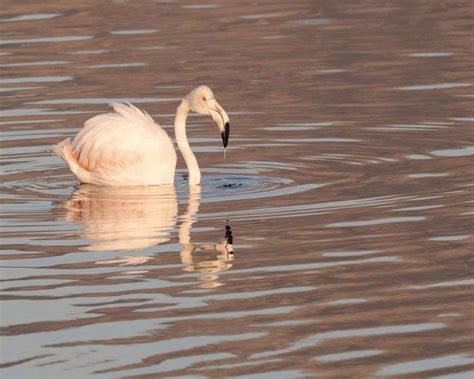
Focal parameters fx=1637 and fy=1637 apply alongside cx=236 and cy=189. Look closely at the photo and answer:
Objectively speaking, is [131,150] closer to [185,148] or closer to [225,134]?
[185,148]

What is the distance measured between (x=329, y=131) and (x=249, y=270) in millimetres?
6170

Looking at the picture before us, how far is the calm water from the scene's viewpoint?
879cm

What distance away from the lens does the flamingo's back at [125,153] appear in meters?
14.5

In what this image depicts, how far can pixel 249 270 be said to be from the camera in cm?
1060

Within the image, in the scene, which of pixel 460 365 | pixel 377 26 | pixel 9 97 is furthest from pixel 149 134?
pixel 377 26

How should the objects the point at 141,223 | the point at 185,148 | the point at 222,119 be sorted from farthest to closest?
the point at 185,148, the point at 222,119, the point at 141,223

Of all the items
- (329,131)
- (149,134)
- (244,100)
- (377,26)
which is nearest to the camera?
(149,134)

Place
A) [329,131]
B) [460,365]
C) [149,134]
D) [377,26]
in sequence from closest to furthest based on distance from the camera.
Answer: [460,365] → [149,134] → [329,131] → [377,26]

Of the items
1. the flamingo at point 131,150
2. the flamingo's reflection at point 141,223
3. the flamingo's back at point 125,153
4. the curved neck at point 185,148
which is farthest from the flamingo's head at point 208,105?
the flamingo's reflection at point 141,223

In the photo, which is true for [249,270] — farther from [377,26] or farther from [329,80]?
[377,26]

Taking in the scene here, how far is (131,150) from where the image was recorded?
47.8ft

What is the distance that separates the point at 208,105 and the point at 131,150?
2.72 ft

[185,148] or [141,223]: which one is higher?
[185,148]

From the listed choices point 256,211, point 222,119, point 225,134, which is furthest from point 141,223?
point 222,119
